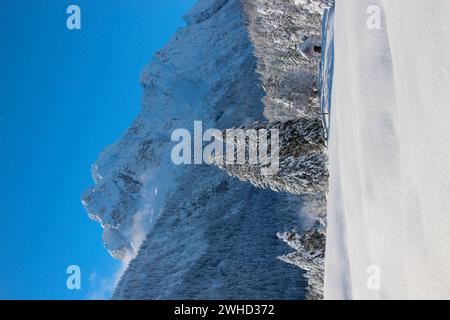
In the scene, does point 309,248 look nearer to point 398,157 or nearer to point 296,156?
point 296,156

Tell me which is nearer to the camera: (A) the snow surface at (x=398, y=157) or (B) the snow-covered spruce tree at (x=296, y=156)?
(A) the snow surface at (x=398, y=157)

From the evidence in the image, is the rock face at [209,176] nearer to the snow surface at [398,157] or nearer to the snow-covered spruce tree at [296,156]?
the snow-covered spruce tree at [296,156]

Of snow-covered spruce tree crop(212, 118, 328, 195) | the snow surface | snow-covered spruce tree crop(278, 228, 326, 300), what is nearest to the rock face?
snow-covered spruce tree crop(212, 118, 328, 195)

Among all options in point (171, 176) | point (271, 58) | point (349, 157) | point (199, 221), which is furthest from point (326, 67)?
point (171, 176)

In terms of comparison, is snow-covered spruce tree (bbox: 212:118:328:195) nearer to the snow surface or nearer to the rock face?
the rock face

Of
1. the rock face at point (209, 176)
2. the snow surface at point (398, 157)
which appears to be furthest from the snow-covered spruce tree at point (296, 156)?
the snow surface at point (398, 157)

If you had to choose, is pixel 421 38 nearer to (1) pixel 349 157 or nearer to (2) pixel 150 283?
(1) pixel 349 157

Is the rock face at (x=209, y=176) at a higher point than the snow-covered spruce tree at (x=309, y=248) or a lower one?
higher

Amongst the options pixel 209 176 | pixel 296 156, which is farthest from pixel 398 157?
pixel 209 176
